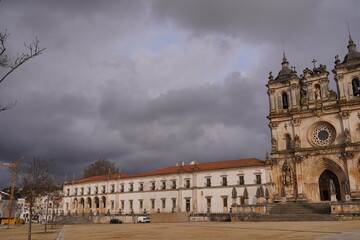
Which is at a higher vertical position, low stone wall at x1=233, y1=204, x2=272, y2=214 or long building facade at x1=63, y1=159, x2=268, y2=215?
long building facade at x1=63, y1=159, x2=268, y2=215

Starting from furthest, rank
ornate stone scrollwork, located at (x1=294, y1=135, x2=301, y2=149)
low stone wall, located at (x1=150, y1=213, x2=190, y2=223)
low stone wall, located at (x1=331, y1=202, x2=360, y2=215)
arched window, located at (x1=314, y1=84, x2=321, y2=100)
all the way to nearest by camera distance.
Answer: arched window, located at (x1=314, y1=84, x2=321, y2=100) < low stone wall, located at (x1=150, y1=213, x2=190, y2=223) < ornate stone scrollwork, located at (x1=294, y1=135, x2=301, y2=149) < low stone wall, located at (x1=331, y1=202, x2=360, y2=215)

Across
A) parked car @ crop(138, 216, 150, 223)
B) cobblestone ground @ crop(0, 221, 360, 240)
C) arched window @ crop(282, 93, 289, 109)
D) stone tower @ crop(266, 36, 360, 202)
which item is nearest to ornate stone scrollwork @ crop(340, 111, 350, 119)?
stone tower @ crop(266, 36, 360, 202)

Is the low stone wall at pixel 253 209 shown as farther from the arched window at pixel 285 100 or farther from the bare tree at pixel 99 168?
the bare tree at pixel 99 168

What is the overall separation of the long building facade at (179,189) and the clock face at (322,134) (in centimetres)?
868

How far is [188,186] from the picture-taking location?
184 feet

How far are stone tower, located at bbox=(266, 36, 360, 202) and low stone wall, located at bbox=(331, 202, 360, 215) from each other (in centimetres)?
693

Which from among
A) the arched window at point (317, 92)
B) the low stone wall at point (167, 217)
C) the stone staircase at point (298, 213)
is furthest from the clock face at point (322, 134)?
the low stone wall at point (167, 217)

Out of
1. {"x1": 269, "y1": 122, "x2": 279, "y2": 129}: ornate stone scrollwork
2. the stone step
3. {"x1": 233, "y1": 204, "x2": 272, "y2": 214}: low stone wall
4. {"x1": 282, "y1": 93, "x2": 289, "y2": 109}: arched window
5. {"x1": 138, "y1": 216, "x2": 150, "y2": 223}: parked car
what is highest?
{"x1": 282, "y1": 93, "x2": 289, "y2": 109}: arched window

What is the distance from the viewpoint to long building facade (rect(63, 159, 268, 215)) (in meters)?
49.9

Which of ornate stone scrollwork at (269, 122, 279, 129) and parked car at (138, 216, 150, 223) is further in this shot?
parked car at (138, 216, 150, 223)

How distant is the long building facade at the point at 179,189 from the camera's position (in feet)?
164

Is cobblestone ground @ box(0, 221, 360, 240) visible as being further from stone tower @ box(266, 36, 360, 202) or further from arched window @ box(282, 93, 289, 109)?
arched window @ box(282, 93, 289, 109)

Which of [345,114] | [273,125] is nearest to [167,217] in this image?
[273,125]

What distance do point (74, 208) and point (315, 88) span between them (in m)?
Result: 57.6
